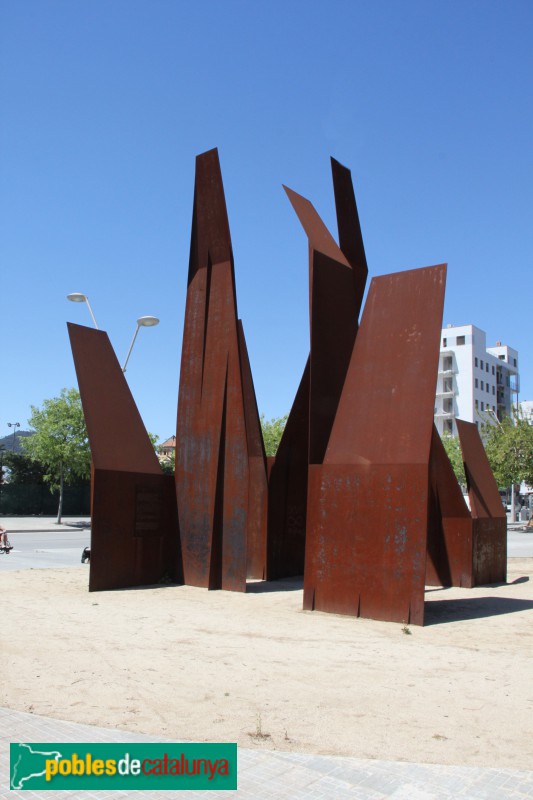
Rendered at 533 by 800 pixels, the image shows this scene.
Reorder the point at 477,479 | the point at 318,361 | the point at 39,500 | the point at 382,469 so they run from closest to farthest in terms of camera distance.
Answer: the point at 382,469 < the point at 318,361 < the point at 477,479 < the point at 39,500

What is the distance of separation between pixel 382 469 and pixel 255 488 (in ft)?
18.3

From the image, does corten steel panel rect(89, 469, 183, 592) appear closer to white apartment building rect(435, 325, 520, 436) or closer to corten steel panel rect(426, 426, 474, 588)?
corten steel panel rect(426, 426, 474, 588)

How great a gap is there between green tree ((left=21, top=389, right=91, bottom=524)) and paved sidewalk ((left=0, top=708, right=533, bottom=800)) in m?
31.9

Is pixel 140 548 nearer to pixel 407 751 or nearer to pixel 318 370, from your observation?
pixel 318 370

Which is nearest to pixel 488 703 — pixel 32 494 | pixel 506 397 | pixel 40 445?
pixel 40 445

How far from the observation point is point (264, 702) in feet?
17.5

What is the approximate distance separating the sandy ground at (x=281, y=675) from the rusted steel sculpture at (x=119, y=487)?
134 cm

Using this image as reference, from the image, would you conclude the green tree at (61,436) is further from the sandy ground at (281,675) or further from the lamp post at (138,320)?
the sandy ground at (281,675)

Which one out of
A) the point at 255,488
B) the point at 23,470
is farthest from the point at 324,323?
the point at 23,470

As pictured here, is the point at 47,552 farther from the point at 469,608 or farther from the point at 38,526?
the point at 38,526

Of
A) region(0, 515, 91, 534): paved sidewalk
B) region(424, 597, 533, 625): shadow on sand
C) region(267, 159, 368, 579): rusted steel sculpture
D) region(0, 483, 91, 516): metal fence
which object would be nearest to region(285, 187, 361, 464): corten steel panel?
region(267, 159, 368, 579): rusted steel sculpture

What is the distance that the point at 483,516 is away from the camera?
1420cm

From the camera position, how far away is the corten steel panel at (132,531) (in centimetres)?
1174

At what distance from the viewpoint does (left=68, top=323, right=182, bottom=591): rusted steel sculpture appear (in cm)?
1183
